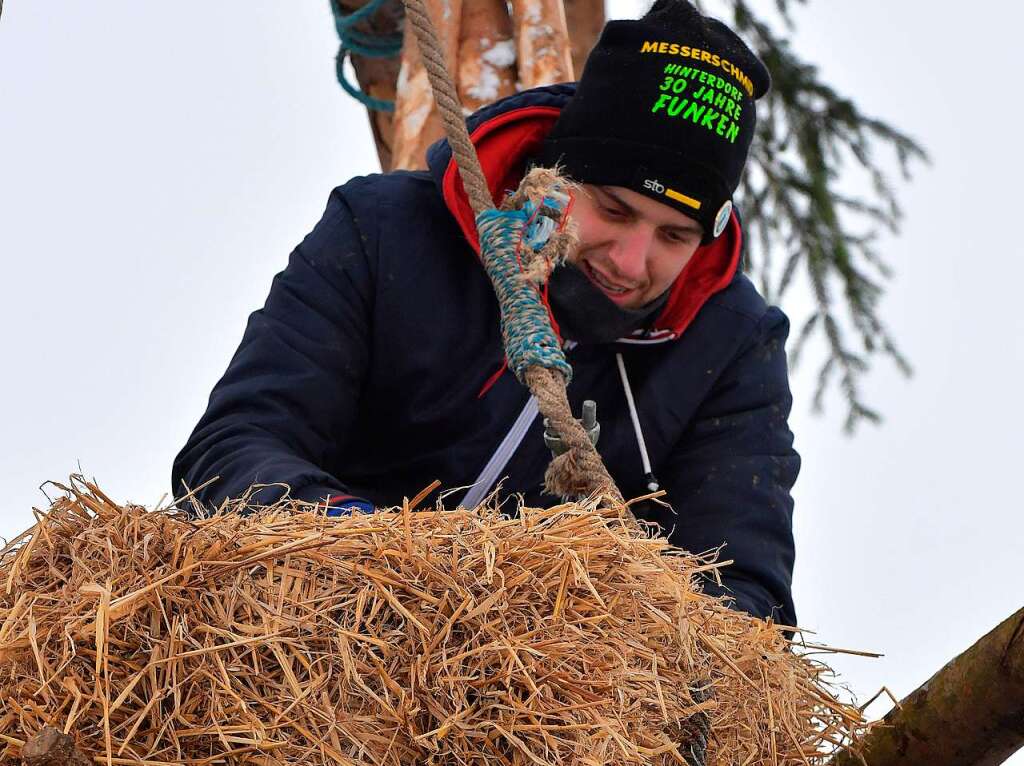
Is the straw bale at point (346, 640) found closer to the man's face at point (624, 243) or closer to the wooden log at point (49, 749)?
the wooden log at point (49, 749)

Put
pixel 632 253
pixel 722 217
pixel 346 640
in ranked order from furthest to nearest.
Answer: pixel 722 217 < pixel 632 253 < pixel 346 640

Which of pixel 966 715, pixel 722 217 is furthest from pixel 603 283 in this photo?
pixel 966 715

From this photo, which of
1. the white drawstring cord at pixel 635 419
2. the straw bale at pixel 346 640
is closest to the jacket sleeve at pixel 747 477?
the white drawstring cord at pixel 635 419

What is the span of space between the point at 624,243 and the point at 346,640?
1444mm

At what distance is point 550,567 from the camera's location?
58.2 inches

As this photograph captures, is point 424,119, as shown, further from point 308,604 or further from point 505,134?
point 308,604

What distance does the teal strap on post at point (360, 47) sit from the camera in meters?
4.75

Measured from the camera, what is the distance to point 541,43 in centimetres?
421

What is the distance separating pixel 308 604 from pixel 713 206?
5.16 feet

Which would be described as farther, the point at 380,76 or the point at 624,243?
the point at 380,76

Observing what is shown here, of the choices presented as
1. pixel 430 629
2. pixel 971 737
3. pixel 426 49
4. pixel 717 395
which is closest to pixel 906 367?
pixel 717 395

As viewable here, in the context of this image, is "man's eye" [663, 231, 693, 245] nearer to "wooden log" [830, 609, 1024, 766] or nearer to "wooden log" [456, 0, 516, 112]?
"wooden log" [830, 609, 1024, 766]

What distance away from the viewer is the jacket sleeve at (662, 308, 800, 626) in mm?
2578

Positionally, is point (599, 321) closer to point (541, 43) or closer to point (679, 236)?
point (679, 236)
